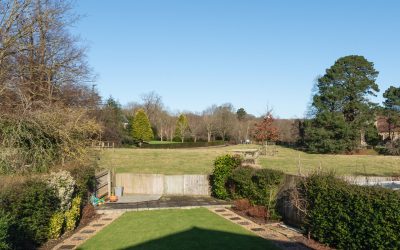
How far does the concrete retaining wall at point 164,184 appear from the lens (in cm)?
2173

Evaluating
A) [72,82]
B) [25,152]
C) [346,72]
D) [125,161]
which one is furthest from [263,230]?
[346,72]

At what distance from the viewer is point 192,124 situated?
84.1 meters

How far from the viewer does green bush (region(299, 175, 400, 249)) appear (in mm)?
8594

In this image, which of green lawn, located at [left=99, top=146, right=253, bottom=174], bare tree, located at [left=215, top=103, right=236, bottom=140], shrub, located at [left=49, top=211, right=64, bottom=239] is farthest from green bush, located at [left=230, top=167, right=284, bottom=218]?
bare tree, located at [left=215, top=103, right=236, bottom=140]

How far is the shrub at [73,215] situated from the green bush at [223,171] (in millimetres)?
7743

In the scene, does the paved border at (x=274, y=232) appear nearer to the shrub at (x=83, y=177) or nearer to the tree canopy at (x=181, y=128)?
the shrub at (x=83, y=177)

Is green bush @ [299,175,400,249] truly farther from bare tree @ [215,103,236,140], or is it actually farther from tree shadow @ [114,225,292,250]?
bare tree @ [215,103,236,140]

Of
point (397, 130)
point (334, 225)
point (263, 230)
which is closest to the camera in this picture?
point (334, 225)

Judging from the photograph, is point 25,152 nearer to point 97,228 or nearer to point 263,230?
point 97,228

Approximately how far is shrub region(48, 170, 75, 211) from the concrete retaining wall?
351 inches

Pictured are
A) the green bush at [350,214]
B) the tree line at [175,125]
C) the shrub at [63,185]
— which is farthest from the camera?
the tree line at [175,125]

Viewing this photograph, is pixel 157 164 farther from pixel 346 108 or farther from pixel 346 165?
pixel 346 108

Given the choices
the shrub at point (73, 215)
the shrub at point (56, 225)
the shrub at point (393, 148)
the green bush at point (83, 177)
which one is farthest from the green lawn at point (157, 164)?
the shrub at point (393, 148)

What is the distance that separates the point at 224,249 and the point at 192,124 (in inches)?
2892
